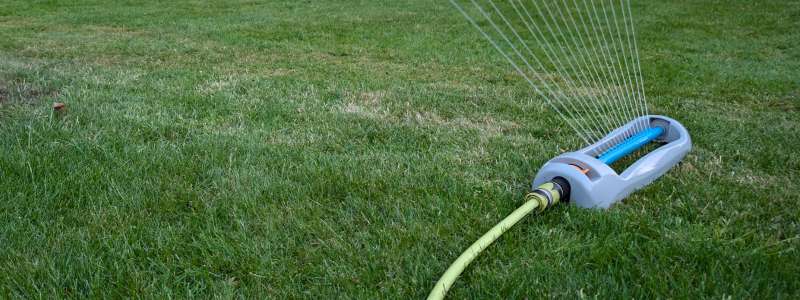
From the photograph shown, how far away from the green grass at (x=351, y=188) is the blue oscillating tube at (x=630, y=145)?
0.22 metres

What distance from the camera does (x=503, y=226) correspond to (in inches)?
80.8

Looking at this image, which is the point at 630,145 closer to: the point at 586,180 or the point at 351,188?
the point at 586,180

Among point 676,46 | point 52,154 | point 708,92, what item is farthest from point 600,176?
point 676,46

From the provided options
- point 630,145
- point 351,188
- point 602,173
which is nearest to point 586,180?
point 602,173

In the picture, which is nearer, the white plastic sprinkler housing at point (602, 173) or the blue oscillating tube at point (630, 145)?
the white plastic sprinkler housing at point (602, 173)

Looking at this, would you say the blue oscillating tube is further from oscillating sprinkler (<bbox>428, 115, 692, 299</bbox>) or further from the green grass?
the green grass

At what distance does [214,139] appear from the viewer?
126 inches

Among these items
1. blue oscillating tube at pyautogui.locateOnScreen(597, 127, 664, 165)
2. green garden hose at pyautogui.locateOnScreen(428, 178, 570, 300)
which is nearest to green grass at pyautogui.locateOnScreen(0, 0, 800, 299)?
green garden hose at pyautogui.locateOnScreen(428, 178, 570, 300)

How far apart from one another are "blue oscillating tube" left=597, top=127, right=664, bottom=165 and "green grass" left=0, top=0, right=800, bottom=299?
8.6 inches

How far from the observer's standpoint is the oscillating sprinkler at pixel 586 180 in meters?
1.94

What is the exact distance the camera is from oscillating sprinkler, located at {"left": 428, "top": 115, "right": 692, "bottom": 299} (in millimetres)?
1943

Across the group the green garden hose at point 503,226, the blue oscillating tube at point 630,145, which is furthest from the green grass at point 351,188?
the blue oscillating tube at point 630,145

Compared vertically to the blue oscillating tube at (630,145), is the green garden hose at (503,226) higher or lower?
higher

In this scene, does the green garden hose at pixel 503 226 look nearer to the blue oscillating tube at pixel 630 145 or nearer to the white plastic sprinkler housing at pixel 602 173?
the white plastic sprinkler housing at pixel 602 173
